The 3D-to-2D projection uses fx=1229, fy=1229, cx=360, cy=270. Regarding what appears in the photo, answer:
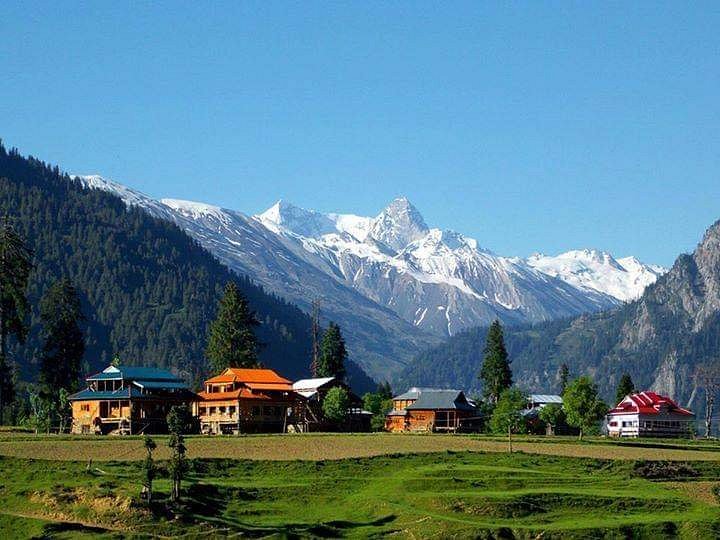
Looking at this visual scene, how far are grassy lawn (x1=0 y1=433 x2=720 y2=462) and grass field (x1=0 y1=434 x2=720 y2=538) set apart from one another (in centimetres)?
40

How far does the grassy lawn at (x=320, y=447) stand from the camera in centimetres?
11838

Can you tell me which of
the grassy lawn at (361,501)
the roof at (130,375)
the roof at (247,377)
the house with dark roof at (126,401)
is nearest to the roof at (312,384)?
the roof at (247,377)

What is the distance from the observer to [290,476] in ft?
368

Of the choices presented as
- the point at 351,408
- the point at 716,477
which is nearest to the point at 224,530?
the point at 716,477

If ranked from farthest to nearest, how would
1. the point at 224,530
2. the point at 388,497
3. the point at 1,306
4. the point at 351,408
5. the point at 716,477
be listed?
1. the point at 351,408
2. the point at 1,306
3. the point at 716,477
4. the point at 388,497
5. the point at 224,530

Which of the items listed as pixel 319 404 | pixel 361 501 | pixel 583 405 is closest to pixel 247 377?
pixel 319 404

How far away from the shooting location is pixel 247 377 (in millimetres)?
179375

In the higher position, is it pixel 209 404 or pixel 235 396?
pixel 235 396

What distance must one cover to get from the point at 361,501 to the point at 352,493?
3829 millimetres

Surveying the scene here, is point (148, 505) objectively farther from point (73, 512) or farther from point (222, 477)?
point (222, 477)

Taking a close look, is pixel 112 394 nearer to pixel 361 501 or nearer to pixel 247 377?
pixel 247 377

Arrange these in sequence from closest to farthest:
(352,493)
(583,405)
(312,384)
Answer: (352,493), (583,405), (312,384)

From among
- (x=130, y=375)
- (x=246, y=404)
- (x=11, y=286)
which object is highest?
(x=11, y=286)

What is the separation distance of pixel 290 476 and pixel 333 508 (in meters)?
12.4
